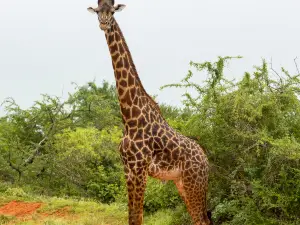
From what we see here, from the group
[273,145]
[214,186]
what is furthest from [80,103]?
[273,145]

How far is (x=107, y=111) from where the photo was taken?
2147 centimetres

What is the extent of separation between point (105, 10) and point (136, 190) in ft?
6.60

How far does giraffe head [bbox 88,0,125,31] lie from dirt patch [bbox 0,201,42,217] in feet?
20.3

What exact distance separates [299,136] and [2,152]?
11.4 metres

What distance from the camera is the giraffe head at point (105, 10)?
5771 millimetres

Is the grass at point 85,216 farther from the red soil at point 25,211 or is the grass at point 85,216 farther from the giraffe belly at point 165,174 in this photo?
the giraffe belly at point 165,174

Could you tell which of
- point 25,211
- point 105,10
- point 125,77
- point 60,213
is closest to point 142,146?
point 125,77

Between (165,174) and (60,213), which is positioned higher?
(165,174)

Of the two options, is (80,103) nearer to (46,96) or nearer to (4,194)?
(46,96)

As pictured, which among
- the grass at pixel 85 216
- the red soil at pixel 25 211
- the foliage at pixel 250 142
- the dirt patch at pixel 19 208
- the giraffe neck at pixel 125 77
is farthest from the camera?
the dirt patch at pixel 19 208

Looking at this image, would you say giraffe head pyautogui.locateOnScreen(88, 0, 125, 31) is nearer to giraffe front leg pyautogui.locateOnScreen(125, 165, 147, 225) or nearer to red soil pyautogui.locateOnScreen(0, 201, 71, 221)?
giraffe front leg pyautogui.locateOnScreen(125, 165, 147, 225)

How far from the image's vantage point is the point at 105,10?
5.77 metres

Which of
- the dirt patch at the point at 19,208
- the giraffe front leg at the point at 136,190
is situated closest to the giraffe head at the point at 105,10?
the giraffe front leg at the point at 136,190

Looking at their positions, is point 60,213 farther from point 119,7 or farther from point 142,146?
point 119,7
